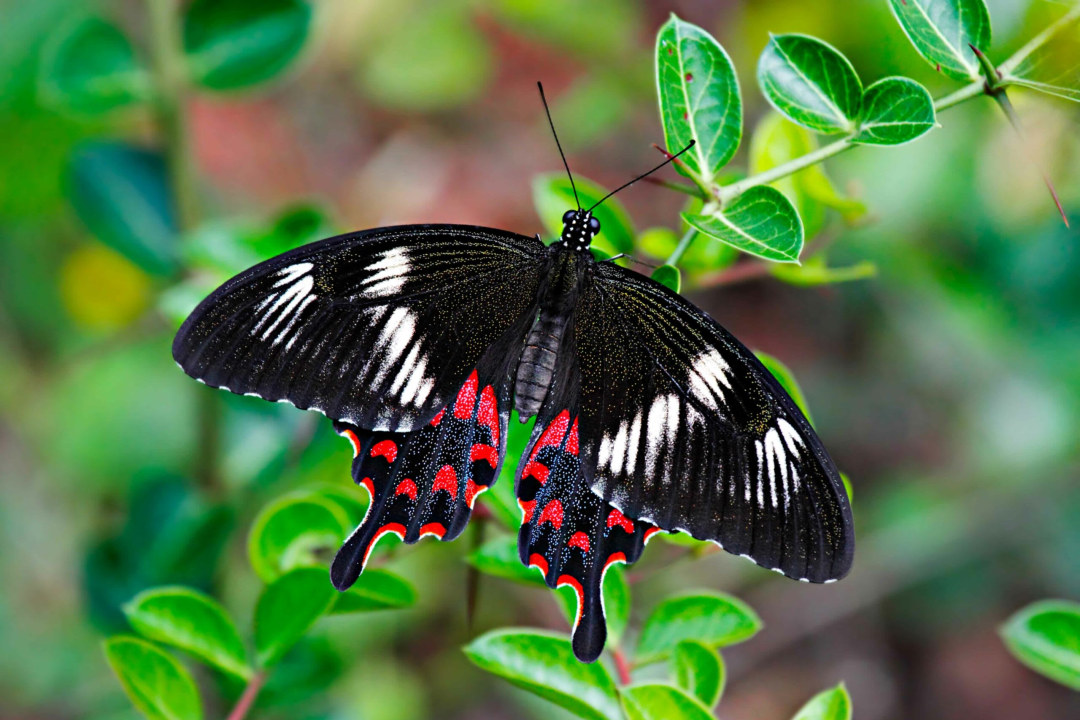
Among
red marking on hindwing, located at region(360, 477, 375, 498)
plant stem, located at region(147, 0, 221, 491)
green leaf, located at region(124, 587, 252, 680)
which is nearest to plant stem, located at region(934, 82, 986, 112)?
red marking on hindwing, located at region(360, 477, 375, 498)

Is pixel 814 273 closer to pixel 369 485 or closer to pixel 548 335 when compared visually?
pixel 548 335

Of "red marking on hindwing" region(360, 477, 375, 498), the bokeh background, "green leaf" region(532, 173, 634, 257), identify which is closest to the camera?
"red marking on hindwing" region(360, 477, 375, 498)

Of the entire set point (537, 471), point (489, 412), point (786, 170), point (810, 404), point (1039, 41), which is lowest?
point (537, 471)

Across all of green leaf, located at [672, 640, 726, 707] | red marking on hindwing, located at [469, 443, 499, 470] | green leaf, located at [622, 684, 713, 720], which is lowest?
green leaf, located at [622, 684, 713, 720]

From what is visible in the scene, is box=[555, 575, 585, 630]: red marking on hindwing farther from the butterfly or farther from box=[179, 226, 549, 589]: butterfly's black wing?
box=[179, 226, 549, 589]: butterfly's black wing

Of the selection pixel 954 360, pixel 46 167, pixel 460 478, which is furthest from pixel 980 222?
pixel 46 167

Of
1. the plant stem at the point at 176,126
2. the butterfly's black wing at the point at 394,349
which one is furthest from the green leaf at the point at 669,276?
the plant stem at the point at 176,126

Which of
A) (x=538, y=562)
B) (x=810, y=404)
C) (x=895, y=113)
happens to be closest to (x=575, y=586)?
(x=538, y=562)
